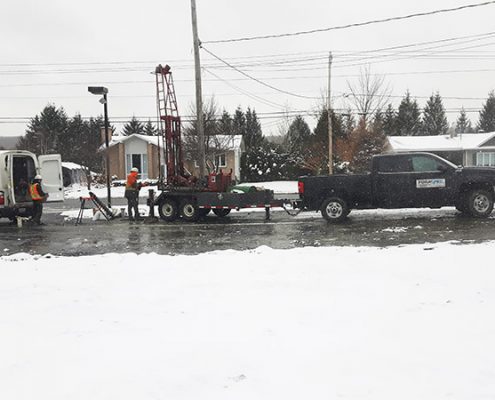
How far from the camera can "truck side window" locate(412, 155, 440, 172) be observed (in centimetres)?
1317

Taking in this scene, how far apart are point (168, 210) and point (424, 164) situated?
773cm

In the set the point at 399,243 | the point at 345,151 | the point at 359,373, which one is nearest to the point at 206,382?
the point at 359,373

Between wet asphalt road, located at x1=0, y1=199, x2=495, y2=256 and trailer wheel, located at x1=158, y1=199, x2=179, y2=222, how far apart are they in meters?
0.47

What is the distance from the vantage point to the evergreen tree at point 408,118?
65.7 metres

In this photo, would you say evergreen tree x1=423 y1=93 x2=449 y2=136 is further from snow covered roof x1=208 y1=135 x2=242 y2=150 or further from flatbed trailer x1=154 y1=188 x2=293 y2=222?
flatbed trailer x1=154 y1=188 x2=293 y2=222

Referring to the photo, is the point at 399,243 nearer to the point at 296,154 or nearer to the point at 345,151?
the point at 345,151

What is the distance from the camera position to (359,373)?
11.5 feet

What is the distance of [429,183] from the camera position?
42.8 ft

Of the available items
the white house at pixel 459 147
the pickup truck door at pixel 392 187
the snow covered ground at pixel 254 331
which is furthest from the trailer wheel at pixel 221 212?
the white house at pixel 459 147

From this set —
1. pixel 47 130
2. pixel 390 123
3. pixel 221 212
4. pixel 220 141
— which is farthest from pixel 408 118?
pixel 221 212

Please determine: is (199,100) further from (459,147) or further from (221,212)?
(459,147)

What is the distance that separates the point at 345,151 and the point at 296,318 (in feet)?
108

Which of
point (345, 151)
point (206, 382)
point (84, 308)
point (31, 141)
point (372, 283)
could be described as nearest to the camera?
point (206, 382)

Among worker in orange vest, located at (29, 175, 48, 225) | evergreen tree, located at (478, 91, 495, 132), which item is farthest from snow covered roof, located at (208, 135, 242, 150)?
evergreen tree, located at (478, 91, 495, 132)
